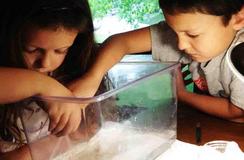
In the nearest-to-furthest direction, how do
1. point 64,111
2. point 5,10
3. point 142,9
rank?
point 64,111, point 5,10, point 142,9

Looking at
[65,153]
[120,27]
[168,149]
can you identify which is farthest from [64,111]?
[120,27]

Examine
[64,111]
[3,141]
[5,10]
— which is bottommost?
[3,141]

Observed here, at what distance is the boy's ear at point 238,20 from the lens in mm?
724

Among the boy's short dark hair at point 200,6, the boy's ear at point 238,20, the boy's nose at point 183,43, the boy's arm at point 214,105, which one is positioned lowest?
the boy's arm at point 214,105

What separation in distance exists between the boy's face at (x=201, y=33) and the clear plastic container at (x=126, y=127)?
0.27 feet

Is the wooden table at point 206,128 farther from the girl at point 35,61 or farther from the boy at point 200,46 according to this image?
the girl at point 35,61

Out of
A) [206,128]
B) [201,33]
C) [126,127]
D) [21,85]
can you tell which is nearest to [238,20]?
[201,33]

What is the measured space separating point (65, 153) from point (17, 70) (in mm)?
157

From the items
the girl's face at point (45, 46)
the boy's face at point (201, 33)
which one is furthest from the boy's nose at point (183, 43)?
the girl's face at point (45, 46)

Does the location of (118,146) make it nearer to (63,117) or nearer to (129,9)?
(63,117)

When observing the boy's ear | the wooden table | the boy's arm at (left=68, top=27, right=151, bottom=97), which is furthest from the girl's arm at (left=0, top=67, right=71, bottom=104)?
the boy's ear

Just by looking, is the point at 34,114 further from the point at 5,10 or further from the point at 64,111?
the point at 5,10

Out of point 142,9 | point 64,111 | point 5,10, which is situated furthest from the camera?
point 142,9

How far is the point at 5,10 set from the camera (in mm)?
708
